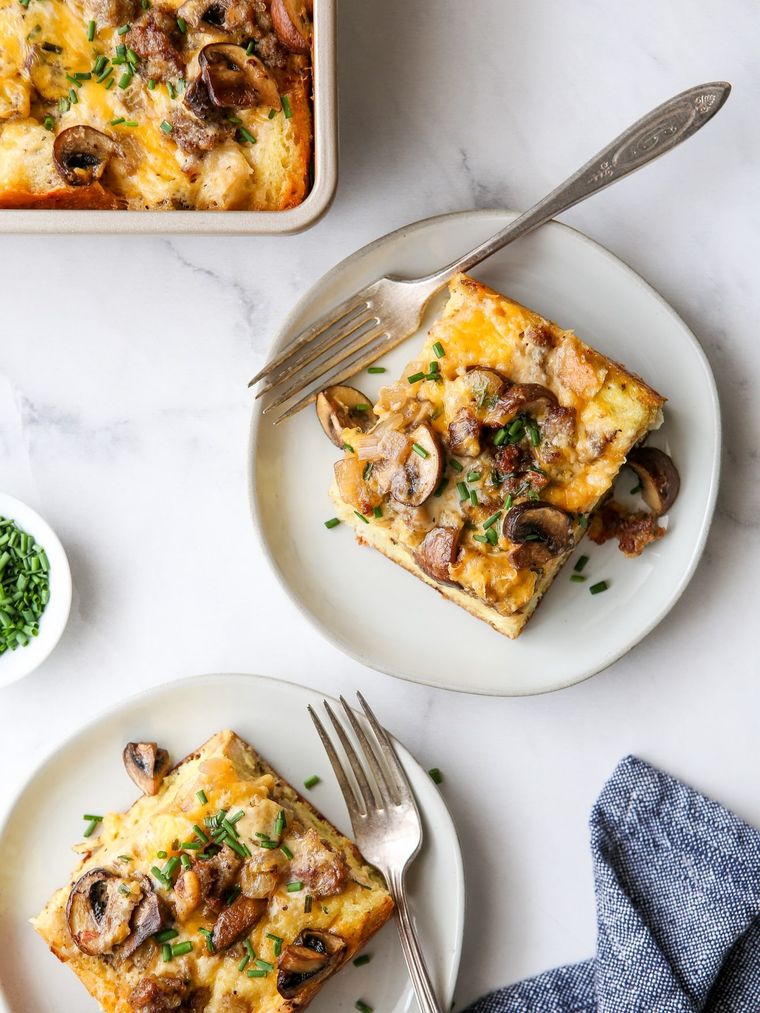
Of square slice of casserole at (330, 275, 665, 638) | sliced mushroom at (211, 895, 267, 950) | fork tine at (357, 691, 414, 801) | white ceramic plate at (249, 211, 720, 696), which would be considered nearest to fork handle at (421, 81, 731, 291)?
white ceramic plate at (249, 211, 720, 696)

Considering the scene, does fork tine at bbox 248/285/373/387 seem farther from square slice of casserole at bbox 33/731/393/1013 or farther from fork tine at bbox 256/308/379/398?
square slice of casserole at bbox 33/731/393/1013

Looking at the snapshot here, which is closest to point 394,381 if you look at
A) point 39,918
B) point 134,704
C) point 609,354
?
point 609,354

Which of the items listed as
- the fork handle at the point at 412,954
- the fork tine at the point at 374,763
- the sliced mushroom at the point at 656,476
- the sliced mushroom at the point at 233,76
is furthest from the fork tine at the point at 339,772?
the sliced mushroom at the point at 233,76

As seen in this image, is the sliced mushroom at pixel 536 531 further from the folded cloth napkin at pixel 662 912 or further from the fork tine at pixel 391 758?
the folded cloth napkin at pixel 662 912

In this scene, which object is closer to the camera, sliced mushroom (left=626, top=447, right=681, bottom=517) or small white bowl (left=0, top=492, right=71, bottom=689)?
sliced mushroom (left=626, top=447, right=681, bottom=517)

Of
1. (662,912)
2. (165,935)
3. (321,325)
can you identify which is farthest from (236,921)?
(321,325)

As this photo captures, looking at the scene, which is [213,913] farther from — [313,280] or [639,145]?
[639,145]
